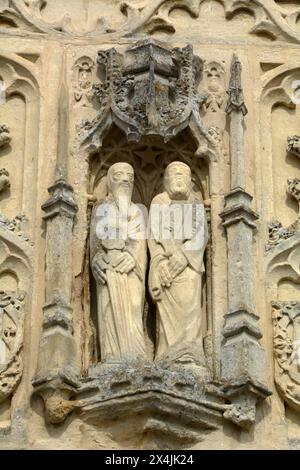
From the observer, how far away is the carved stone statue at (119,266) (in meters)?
13.6

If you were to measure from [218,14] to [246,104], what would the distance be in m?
0.77

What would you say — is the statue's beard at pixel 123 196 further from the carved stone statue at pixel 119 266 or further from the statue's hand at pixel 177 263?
the statue's hand at pixel 177 263

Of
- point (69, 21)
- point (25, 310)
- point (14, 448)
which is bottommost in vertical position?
point (14, 448)

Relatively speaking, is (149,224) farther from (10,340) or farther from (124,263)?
(10,340)

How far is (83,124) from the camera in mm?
14422

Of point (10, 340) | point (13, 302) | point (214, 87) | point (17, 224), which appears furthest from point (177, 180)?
point (10, 340)

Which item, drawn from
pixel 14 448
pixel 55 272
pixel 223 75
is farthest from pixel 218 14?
pixel 14 448

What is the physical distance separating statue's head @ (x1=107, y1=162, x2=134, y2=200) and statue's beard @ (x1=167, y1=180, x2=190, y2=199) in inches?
10.0

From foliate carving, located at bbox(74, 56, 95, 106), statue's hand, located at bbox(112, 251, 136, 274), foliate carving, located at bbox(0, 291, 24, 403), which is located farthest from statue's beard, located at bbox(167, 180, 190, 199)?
foliate carving, located at bbox(0, 291, 24, 403)

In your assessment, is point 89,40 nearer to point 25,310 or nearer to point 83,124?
point 83,124

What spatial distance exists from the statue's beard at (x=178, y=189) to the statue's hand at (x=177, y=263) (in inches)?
17.0

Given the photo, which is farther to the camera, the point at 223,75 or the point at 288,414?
the point at 223,75

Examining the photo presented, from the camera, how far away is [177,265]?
1385 centimetres

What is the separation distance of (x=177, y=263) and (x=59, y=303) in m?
0.79
